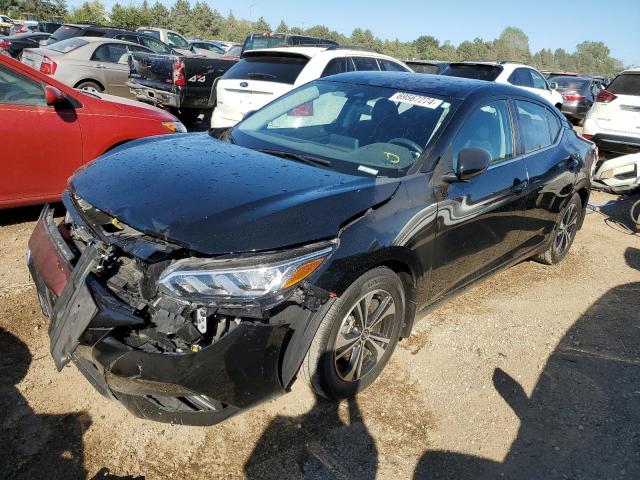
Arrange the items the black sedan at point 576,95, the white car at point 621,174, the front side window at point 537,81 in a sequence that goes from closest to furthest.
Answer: the white car at point 621,174
the front side window at point 537,81
the black sedan at point 576,95

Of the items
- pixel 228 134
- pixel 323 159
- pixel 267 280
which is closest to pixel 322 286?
pixel 267 280

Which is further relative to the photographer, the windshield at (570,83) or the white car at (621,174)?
the windshield at (570,83)

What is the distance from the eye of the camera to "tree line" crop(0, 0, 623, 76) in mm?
49625

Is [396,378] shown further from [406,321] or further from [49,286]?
[49,286]

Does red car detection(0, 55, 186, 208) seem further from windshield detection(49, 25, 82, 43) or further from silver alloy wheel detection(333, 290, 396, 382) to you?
windshield detection(49, 25, 82, 43)

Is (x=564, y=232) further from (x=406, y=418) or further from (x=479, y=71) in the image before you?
(x=479, y=71)

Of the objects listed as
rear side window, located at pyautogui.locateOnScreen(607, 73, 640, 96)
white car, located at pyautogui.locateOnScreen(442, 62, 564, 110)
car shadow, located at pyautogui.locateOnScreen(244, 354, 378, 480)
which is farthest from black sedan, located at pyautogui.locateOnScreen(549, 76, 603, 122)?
car shadow, located at pyautogui.locateOnScreen(244, 354, 378, 480)

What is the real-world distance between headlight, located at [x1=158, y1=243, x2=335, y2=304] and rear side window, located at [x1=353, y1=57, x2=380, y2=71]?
21.7ft

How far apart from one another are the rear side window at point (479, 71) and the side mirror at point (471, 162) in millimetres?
8302

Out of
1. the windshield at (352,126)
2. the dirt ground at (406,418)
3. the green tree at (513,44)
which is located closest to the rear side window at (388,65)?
the windshield at (352,126)

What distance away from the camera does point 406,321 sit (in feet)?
10.1

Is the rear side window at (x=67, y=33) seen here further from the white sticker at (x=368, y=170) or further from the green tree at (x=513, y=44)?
the green tree at (x=513, y=44)

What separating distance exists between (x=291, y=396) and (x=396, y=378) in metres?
0.68

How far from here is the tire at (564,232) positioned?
482cm
